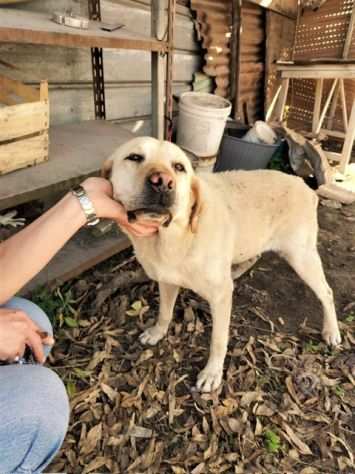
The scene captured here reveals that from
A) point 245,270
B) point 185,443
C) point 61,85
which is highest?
point 61,85

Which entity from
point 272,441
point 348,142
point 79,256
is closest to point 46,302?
point 79,256

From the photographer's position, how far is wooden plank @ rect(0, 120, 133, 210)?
216cm

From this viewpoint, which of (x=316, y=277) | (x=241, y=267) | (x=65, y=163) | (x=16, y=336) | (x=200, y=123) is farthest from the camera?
(x=200, y=123)

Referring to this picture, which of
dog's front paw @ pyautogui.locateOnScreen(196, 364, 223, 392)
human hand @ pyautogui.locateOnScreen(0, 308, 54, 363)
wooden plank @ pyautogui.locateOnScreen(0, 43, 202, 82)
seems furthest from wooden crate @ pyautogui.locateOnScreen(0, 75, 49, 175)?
dog's front paw @ pyautogui.locateOnScreen(196, 364, 223, 392)

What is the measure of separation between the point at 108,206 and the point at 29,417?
85 centimetres

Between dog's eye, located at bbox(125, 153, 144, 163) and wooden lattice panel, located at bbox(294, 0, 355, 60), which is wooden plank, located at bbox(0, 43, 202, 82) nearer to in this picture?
dog's eye, located at bbox(125, 153, 144, 163)

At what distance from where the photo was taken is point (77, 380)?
2.32m

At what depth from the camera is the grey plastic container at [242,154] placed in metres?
5.00

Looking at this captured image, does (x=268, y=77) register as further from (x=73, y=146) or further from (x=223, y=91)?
(x=73, y=146)

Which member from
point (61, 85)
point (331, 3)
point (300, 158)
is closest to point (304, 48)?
point (331, 3)

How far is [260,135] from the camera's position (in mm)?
5145

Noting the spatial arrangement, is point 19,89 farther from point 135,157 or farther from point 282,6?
point 282,6

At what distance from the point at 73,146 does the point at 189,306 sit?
1.53 meters

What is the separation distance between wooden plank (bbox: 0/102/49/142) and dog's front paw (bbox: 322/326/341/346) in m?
2.39
